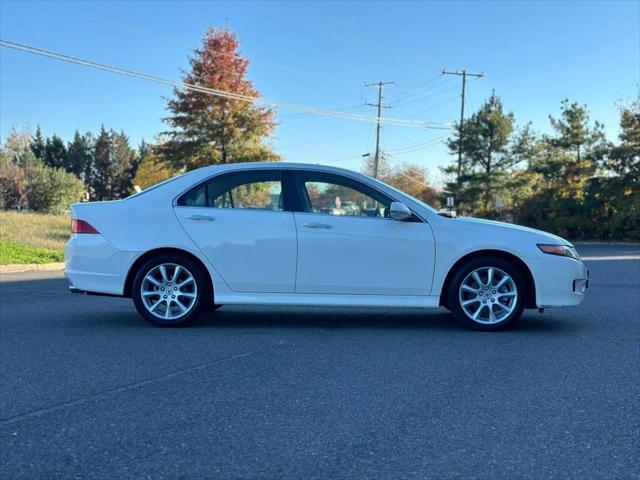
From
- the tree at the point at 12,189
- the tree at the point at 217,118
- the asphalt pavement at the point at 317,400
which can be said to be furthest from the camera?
the tree at the point at 12,189

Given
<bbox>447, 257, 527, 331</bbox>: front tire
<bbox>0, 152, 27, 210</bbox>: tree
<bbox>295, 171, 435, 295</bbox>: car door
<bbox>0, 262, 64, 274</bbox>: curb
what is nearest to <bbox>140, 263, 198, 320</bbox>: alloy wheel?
<bbox>295, 171, 435, 295</bbox>: car door

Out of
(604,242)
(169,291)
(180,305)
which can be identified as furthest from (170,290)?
(604,242)

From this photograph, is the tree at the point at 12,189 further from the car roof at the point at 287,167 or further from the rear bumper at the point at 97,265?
the car roof at the point at 287,167

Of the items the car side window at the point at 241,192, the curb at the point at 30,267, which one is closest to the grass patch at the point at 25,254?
the curb at the point at 30,267

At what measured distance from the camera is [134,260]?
6.38m

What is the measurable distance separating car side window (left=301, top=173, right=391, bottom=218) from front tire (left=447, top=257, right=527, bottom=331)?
1.01 metres

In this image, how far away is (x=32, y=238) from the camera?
17312 millimetres

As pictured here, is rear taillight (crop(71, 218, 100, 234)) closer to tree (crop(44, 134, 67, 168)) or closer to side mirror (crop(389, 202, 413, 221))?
side mirror (crop(389, 202, 413, 221))

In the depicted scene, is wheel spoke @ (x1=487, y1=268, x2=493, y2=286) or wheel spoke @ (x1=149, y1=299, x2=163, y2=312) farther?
wheel spoke @ (x1=149, y1=299, x2=163, y2=312)

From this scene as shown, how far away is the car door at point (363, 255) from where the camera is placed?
6238 mm

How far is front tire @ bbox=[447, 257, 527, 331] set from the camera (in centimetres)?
623

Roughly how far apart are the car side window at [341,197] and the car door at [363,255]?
6cm

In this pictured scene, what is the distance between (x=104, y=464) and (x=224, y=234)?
3.51 m

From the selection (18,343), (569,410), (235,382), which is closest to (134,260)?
(18,343)
